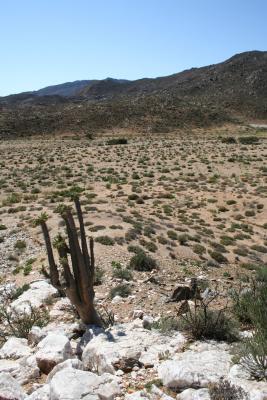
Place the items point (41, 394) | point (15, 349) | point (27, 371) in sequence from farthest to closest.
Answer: point (15, 349) → point (27, 371) → point (41, 394)

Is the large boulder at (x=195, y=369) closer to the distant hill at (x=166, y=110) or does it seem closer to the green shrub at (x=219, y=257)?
the green shrub at (x=219, y=257)

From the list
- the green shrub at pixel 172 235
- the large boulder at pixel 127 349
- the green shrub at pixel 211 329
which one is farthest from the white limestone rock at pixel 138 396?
the green shrub at pixel 172 235

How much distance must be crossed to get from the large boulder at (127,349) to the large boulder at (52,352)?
36 centimetres

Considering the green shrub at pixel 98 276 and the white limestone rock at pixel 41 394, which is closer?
the white limestone rock at pixel 41 394

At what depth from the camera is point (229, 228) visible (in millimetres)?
23984

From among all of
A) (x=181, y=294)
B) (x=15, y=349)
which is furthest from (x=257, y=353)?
(x=181, y=294)

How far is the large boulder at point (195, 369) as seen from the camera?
640cm

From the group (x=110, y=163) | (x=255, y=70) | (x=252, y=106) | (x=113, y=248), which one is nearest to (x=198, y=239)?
(x=113, y=248)

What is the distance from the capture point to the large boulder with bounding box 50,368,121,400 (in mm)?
6043

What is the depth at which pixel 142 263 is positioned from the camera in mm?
15281

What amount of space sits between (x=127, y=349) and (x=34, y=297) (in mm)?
5212

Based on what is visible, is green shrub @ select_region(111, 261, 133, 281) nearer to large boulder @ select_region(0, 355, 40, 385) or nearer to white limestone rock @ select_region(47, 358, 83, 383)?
large boulder @ select_region(0, 355, 40, 385)

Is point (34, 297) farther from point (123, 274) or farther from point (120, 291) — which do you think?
point (123, 274)

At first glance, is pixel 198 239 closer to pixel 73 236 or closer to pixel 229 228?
pixel 229 228
